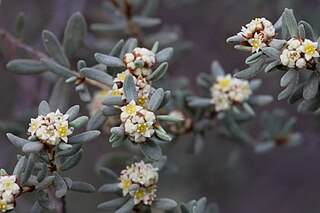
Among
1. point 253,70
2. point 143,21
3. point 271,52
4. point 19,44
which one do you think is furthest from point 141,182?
point 143,21

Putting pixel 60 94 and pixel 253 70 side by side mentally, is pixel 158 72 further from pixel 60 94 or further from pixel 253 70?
pixel 60 94

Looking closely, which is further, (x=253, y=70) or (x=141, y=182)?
(x=141, y=182)

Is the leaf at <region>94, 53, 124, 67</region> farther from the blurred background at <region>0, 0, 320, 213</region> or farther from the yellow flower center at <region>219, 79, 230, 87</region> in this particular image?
the blurred background at <region>0, 0, 320, 213</region>

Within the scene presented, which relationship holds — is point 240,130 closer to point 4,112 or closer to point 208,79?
point 208,79

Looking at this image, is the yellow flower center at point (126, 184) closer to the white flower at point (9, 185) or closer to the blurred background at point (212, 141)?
the white flower at point (9, 185)

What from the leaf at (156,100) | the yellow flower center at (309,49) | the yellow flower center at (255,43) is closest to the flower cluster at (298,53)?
the yellow flower center at (309,49)

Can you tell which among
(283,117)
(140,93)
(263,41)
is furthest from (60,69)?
(283,117)

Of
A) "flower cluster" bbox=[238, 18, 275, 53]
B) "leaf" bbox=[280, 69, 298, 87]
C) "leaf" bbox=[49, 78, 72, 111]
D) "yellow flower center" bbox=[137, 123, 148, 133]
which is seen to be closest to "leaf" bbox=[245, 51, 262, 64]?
"flower cluster" bbox=[238, 18, 275, 53]
